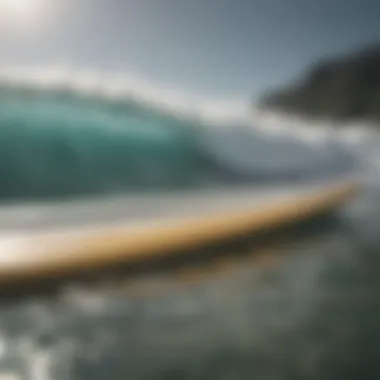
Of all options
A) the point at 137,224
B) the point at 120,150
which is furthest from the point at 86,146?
the point at 137,224

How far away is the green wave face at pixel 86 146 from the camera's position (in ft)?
4.61

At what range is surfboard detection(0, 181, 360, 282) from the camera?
95cm

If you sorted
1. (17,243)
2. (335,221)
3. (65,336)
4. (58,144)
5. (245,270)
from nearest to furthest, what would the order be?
1. (65,336)
2. (17,243)
3. (245,270)
4. (335,221)
5. (58,144)

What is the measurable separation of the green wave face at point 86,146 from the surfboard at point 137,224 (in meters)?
0.07

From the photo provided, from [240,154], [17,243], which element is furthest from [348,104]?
[17,243]

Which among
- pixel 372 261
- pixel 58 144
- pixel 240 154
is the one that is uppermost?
pixel 58 144

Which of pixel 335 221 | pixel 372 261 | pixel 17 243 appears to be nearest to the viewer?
pixel 17 243

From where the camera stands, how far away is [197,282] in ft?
3.42

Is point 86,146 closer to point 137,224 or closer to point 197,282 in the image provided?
point 137,224

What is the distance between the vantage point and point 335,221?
1415 mm

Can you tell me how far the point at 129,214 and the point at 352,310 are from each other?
511 millimetres

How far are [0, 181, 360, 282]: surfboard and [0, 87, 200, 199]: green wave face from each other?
0.07 m

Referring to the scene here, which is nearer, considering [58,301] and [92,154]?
[58,301]

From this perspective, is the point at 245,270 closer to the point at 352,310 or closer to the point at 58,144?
the point at 352,310
